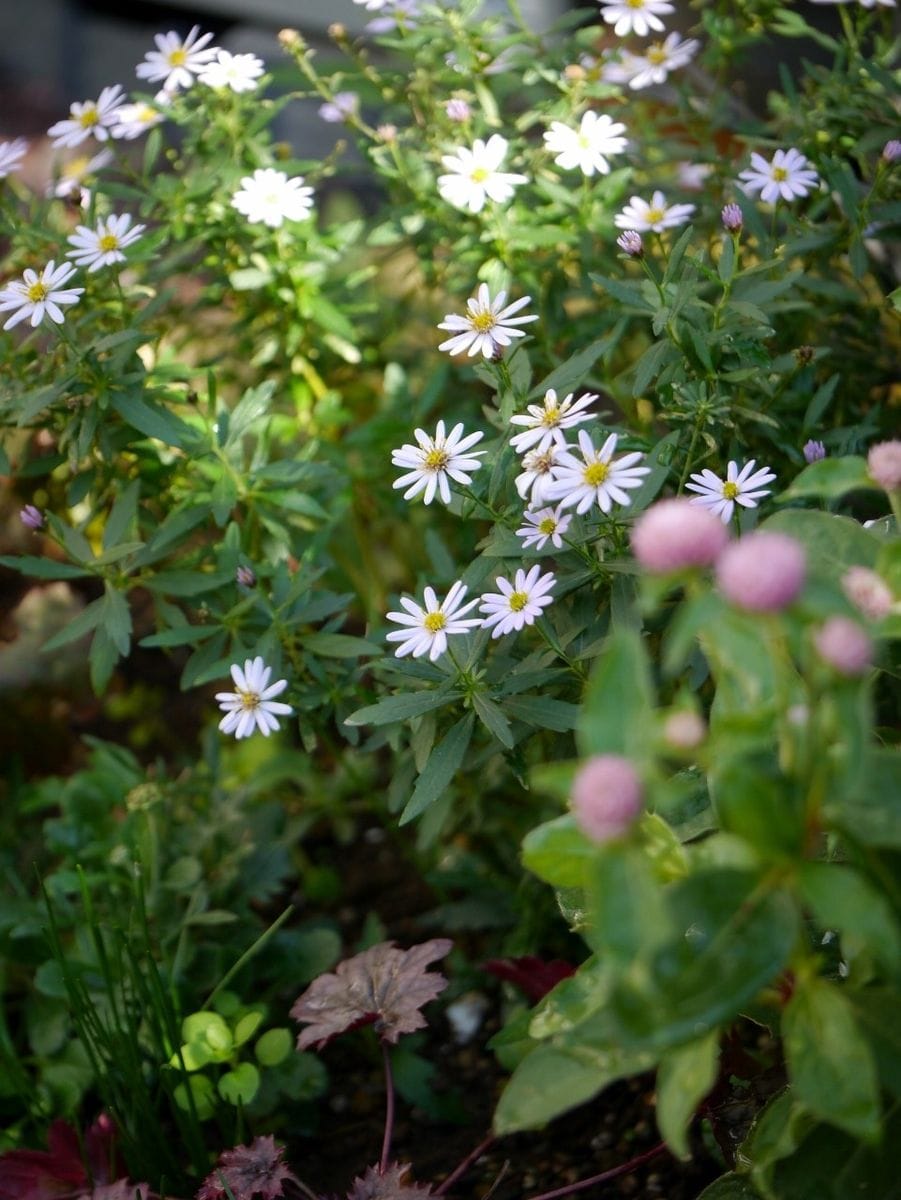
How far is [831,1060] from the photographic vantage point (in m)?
0.69

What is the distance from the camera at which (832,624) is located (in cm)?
62

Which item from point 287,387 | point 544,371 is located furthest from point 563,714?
point 287,387

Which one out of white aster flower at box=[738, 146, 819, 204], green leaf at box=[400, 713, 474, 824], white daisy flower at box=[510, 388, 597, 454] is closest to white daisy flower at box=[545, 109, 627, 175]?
white aster flower at box=[738, 146, 819, 204]

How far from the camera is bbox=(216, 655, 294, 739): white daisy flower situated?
1125 millimetres

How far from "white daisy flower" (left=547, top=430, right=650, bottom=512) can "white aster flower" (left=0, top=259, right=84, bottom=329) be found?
518mm

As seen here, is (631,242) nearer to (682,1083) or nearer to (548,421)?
(548,421)

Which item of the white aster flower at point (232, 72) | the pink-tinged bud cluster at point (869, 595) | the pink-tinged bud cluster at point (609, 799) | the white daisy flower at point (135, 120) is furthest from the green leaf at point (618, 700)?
Result: the white daisy flower at point (135, 120)

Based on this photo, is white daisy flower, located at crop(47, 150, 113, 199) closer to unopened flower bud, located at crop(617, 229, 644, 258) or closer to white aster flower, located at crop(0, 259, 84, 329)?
white aster flower, located at crop(0, 259, 84, 329)

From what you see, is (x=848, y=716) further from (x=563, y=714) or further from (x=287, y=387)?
(x=287, y=387)

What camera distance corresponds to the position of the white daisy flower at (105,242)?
1.27 meters

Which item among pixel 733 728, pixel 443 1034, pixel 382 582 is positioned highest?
pixel 733 728

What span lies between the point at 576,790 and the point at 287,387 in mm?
1208

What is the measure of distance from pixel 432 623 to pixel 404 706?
3.1 inches

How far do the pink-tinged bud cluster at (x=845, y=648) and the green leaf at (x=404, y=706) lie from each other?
51 centimetres
